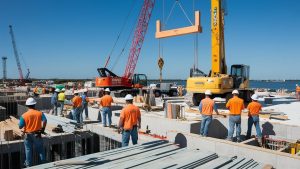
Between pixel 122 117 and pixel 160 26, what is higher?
pixel 160 26

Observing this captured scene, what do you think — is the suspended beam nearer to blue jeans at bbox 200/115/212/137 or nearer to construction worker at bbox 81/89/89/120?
construction worker at bbox 81/89/89/120

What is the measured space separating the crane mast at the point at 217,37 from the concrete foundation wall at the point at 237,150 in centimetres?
1023

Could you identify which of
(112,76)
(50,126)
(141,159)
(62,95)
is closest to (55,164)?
(141,159)

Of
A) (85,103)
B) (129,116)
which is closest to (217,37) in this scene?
(85,103)

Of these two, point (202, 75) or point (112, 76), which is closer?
point (202, 75)

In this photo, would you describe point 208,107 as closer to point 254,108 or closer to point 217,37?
point 254,108

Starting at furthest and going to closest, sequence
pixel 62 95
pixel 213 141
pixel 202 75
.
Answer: pixel 202 75 → pixel 62 95 → pixel 213 141

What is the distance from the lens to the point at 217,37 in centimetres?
1770

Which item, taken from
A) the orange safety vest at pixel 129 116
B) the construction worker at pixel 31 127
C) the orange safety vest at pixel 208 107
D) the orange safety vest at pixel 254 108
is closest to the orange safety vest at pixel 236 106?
the orange safety vest at pixel 254 108

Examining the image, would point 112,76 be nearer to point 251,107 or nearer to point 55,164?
point 251,107

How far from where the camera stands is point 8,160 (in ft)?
30.0

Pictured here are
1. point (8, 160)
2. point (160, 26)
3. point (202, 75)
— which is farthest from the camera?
point (202, 75)

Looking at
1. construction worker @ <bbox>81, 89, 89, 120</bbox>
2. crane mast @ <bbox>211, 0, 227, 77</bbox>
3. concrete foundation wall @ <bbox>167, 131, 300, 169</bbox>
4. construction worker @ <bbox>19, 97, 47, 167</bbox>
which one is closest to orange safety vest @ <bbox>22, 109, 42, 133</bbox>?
construction worker @ <bbox>19, 97, 47, 167</bbox>

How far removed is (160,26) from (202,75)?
435 centimetres
